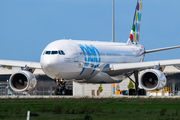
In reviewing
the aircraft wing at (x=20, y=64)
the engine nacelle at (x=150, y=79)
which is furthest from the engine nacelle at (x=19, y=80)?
the engine nacelle at (x=150, y=79)

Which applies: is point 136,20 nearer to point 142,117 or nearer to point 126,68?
point 126,68

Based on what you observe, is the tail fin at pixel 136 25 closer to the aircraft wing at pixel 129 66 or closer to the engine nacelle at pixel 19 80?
the aircraft wing at pixel 129 66

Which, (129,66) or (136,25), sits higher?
(136,25)

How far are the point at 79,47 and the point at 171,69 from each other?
23791 mm

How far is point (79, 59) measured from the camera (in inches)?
1051

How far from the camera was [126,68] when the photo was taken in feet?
95.0

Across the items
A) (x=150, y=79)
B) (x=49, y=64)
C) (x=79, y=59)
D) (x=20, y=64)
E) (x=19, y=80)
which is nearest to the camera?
(x=49, y=64)

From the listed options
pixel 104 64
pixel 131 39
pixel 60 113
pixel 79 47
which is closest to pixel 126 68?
pixel 104 64

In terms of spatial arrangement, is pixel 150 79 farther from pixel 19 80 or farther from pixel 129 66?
pixel 19 80

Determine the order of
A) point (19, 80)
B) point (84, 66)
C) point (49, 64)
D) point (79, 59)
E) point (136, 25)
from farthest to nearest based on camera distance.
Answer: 1. point (136, 25)
2. point (19, 80)
3. point (84, 66)
4. point (79, 59)
5. point (49, 64)

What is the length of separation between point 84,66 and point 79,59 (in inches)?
28.3

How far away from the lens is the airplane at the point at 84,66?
2583cm

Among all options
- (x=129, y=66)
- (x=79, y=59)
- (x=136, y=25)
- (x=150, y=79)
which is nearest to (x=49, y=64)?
(x=79, y=59)

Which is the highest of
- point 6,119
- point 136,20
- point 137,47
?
point 136,20
